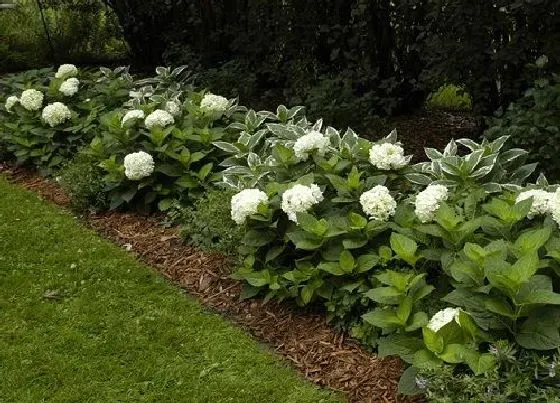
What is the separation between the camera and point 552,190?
4.08 meters

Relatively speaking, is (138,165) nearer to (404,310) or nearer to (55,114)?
(55,114)

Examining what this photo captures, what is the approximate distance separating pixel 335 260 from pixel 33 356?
1667 mm

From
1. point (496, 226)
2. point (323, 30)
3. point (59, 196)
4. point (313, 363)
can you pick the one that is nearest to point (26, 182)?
point (59, 196)

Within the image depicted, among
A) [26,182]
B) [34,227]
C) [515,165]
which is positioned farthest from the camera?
[26,182]

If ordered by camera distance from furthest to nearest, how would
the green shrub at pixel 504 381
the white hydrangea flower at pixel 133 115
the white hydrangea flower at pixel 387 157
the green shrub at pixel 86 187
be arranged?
the white hydrangea flower at pixel 133 115 < the green shrub at pixel 86 187 < the white hydrangea flower at pixel 387 157 < the green shrub at pixel 504 381

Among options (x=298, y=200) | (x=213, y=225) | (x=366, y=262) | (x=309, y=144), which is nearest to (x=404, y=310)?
(x=366, y=262)

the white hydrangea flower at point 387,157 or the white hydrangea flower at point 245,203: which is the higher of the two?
the white hydrangea flower at point 387,157

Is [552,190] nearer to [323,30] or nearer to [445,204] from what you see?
[445,204]

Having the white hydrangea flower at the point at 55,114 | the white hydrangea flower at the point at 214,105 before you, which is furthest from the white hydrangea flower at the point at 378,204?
the white hydrangea flower at the point at 55,114

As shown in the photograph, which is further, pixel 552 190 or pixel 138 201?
pixel 138 201

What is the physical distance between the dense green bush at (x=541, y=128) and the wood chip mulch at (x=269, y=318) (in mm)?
1925

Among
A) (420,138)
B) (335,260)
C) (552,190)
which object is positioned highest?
(552,190)

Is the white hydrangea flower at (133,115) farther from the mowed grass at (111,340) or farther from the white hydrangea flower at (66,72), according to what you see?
the white hydrangea flower at (66,72)

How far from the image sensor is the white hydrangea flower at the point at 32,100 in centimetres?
675
